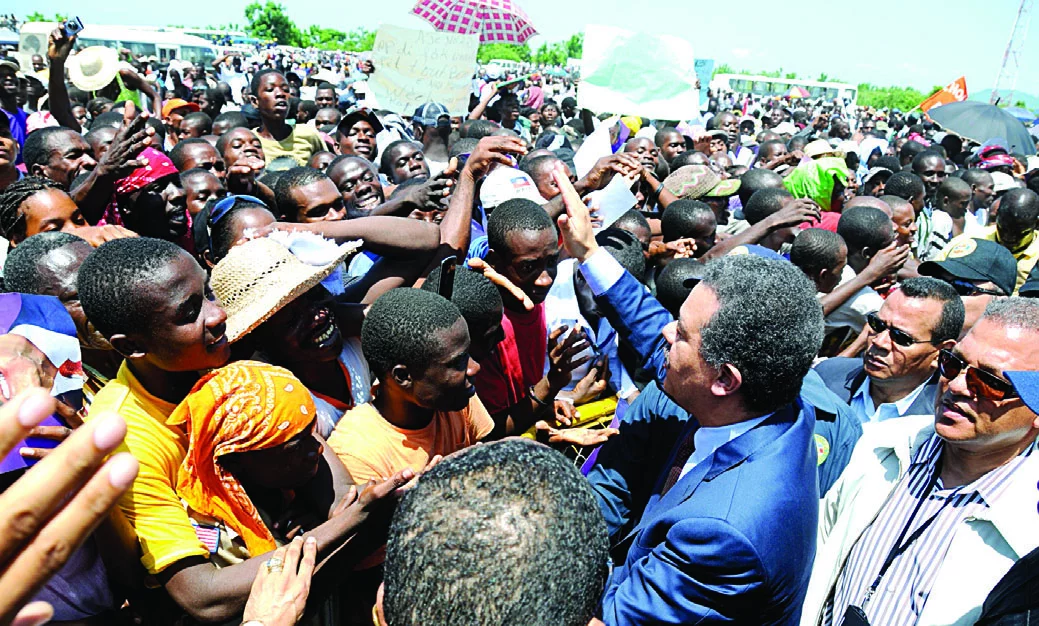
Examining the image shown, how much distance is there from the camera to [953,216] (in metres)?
6.98

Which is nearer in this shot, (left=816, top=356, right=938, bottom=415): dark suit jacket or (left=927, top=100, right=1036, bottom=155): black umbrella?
(left=816, top=356, right=938, bottom=415): dark suit jacket

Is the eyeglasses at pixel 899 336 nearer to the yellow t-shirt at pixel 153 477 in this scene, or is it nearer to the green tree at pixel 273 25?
the yellow t-shirt at pixel 153 477

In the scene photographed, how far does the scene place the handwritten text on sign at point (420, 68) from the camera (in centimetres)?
844

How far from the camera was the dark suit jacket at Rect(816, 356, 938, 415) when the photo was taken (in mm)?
3004

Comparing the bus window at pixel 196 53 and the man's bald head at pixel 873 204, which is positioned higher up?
the man's bald head at pixel 873 204

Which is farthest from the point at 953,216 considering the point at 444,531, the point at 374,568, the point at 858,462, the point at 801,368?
the point at 444,531

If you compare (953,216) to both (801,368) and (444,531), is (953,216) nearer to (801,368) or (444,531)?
(801,368)

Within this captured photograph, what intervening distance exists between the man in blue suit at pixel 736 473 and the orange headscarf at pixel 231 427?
101cm

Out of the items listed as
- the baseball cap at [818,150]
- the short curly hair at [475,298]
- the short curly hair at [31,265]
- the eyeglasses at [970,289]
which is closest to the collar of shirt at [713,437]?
the short curly hair at [475,298]

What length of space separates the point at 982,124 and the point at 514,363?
464 inches

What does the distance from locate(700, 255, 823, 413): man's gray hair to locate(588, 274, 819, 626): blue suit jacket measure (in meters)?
0.12

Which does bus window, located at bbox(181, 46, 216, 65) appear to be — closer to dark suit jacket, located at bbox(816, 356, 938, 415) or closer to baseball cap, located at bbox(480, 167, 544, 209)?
baseball cap, located at bbox(480, 167, 544, 209)

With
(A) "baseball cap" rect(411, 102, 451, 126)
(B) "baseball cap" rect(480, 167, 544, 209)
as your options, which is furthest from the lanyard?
(A) "baseball cap" rect(411, 102, 451, 126)

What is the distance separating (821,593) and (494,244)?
1.95 m
